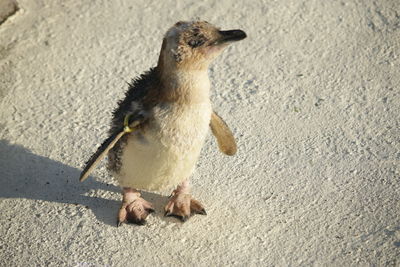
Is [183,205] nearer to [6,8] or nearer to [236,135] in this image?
[236,135]

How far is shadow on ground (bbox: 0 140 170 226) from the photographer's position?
3438mm

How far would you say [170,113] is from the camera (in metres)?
2.90

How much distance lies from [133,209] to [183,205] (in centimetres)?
27

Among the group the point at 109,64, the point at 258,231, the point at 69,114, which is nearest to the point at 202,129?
the point at 258,231

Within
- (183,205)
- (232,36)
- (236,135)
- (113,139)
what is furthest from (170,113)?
(236,135)

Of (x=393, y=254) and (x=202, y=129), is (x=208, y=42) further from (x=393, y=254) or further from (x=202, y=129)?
(x=393, y=254)

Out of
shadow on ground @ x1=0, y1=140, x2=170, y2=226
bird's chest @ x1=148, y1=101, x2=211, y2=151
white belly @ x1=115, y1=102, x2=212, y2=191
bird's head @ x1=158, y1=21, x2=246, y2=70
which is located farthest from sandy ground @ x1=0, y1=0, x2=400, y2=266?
bird's head @ x1=158, y1=21, x2=246, y2=70

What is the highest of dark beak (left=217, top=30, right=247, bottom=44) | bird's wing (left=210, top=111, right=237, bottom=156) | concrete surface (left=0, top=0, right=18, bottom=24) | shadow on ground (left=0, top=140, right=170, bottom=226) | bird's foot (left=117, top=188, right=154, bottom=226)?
dark beak (left=217, top=30, right=247, bottom=44)

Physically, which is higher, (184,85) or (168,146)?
(184,85)

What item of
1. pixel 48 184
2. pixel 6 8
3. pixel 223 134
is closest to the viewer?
pixel 223 134

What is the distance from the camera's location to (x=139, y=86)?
3082mm

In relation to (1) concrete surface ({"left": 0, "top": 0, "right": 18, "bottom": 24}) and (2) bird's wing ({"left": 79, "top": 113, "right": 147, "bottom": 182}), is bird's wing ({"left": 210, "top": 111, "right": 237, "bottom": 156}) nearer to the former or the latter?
(2) bird's wing ({"left": 79, "top": 113, "right": 147, "bottom": 182})

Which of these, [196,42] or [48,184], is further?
[48,184]

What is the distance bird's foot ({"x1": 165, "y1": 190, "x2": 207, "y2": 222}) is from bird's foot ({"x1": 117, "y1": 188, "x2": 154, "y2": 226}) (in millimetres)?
107
